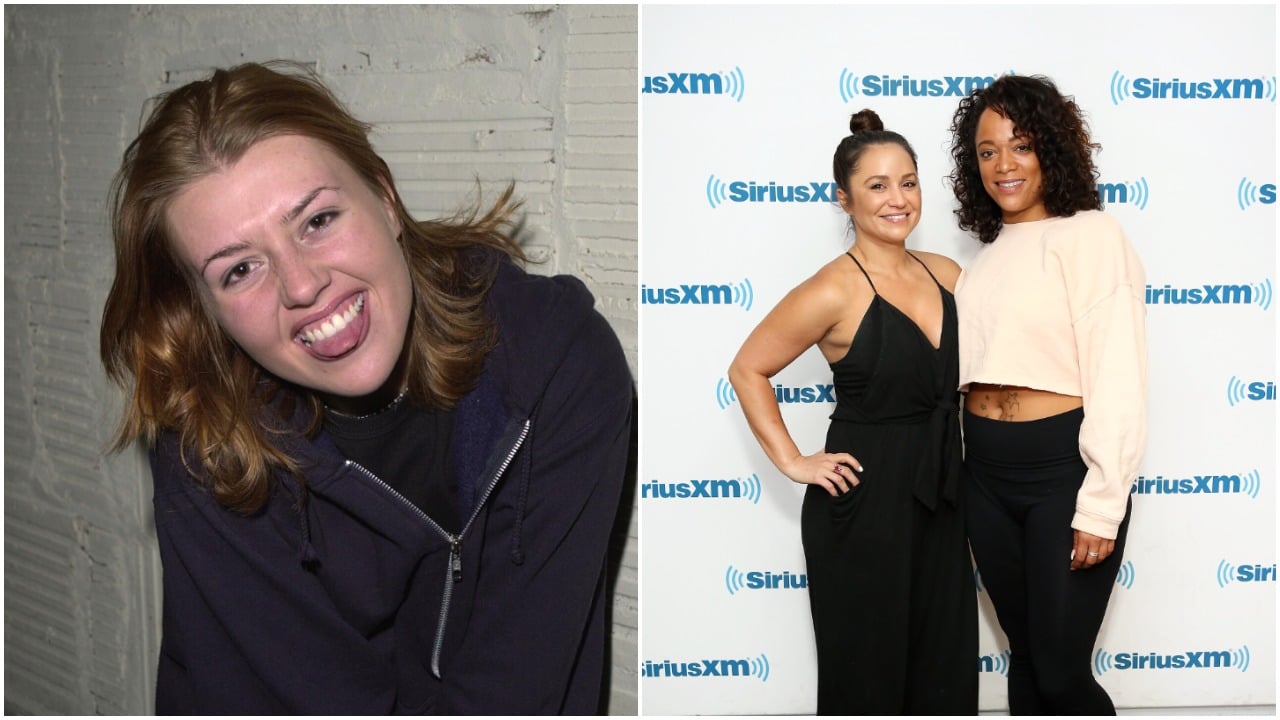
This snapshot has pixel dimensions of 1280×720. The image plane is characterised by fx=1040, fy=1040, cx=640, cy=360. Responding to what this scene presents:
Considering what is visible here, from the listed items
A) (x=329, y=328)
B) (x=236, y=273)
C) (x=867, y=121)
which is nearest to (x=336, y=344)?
(x=329, y=328)

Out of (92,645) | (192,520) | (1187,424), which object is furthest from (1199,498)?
(92,645)

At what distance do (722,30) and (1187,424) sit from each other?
4.38 ft

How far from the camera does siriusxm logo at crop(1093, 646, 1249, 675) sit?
2.41m

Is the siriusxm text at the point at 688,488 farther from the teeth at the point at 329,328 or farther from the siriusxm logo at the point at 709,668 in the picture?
the teeth at the point at 329,328

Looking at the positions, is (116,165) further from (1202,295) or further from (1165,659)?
(1165,659)

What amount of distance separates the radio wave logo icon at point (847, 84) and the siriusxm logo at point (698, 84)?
0.67 feet

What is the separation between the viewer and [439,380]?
5.62ft

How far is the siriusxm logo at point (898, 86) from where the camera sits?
216cm

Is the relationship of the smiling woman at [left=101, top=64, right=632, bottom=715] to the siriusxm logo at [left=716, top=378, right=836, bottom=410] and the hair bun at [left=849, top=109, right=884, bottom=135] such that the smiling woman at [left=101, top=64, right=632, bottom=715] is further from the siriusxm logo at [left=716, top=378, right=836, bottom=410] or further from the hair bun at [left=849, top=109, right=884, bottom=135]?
the hair bun at [left=849, top=109, right=884, bottom=135]

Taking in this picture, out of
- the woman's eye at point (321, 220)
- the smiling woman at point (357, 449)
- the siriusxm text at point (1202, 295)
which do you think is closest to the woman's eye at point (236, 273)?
the smiling woman at point (357, 449)

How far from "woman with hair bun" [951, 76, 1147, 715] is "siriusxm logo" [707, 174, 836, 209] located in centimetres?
32

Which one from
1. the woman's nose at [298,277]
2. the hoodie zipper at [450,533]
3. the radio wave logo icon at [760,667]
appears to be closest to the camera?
the woman's nose at [298,277]

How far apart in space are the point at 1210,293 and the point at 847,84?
907 mm

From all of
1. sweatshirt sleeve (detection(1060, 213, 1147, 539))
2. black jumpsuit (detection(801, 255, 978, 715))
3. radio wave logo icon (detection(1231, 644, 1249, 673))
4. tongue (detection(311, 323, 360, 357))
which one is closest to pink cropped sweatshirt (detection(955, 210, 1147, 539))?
sweatshirt sleeve (detection(1060, 213, 1147, 539))
